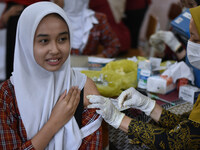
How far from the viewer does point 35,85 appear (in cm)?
102

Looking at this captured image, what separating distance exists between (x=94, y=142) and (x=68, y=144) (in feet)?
0.42

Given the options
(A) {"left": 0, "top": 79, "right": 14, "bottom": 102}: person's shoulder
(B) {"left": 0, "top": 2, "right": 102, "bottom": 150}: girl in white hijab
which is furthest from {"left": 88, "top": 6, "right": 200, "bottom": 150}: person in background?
(A) {"left": 0, "top": 79, "right": 14, "bottom": 102}: person's shoulder

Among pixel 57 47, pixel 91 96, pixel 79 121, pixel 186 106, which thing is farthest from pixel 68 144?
pixel 186 106

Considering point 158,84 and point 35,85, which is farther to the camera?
point 158,84

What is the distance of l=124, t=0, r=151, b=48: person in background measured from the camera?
363 centimetres

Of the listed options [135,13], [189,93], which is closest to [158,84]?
[189,93]

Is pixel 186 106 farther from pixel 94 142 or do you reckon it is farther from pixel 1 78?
pixel 1 78

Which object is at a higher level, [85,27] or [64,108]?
[85,27]

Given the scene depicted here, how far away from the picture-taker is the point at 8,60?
6.54 feet

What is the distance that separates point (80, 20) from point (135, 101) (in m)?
1.24

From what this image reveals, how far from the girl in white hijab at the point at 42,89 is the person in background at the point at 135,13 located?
281 centimetres

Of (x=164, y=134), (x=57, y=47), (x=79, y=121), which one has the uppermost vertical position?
(x=57, y=47)

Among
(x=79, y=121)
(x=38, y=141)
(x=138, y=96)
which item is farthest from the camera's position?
(x=138, y=96)

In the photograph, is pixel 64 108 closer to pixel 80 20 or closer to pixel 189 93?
A: pixel 189 93
